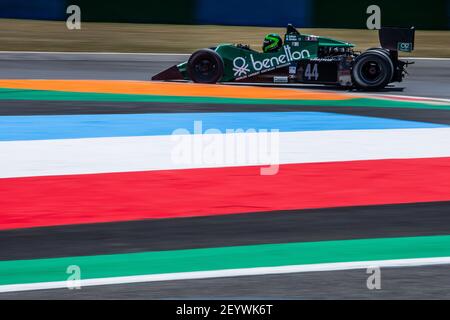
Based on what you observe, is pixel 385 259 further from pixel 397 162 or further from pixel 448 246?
pixel 397 162

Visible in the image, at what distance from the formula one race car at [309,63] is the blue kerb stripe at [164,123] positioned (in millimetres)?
2871

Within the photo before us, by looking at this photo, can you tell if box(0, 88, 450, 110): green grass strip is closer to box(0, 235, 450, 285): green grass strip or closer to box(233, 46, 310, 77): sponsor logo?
box(233, 46, 310, 77): sponsor logo

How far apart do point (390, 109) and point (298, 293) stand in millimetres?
10537

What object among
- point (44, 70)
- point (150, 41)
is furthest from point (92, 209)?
point (150, 41)

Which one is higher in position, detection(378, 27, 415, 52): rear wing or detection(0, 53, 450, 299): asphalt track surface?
detection(378, 27, 415, 52): rear wing

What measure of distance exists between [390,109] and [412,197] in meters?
7.20

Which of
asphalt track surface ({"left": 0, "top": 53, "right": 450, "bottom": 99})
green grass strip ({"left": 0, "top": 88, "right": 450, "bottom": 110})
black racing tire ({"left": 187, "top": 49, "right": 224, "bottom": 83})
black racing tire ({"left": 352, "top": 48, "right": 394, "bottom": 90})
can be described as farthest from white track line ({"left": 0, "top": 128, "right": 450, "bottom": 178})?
asphalt track surface ({"left": 0, "top": 53, "right": 450, "bottom": 99})

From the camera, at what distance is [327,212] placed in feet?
27.6

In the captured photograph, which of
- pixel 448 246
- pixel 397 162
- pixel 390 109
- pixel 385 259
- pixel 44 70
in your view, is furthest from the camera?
pixel 44 70

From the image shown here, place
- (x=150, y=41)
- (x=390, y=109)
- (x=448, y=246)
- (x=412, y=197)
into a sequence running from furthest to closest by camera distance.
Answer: (x=150, y=41)
(x=390, y=109)
(x=412, y=197)
(x=448, y=246)

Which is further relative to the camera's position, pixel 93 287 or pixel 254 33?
pixel 254 33

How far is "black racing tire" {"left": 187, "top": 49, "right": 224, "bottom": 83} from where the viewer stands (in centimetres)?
1848

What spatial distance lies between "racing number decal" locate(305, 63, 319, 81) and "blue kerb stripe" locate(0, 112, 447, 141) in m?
2.92

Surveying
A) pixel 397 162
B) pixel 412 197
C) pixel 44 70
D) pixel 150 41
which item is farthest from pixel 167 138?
pixel 150 41
